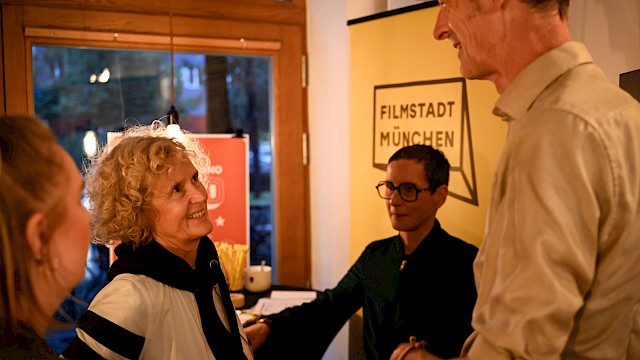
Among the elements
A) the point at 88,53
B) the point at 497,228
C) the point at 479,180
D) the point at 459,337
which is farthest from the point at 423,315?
the point at 88,53

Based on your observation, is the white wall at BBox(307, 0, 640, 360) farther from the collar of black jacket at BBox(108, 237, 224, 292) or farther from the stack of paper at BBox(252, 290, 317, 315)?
the collar of black jacket at BBox(108, 237, 224, 292)

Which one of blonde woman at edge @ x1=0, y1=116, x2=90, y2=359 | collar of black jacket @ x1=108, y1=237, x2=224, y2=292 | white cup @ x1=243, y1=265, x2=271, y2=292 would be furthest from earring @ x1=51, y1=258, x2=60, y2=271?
white cup @ x1=243, y1=265, x2=271, y2=292

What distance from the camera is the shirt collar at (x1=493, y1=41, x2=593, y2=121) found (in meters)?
0.92

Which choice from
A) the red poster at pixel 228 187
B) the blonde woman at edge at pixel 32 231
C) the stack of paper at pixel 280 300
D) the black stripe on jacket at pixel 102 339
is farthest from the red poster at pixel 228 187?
the blonde woman at edge at pixel 32 231

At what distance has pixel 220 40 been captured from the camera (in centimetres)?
298

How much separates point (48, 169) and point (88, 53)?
2.36 meters

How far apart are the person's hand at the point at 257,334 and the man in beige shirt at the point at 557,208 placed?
1219 mm

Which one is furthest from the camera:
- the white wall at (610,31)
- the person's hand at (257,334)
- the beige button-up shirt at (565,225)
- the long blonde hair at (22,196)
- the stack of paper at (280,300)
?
the stack of paper at (280,300)

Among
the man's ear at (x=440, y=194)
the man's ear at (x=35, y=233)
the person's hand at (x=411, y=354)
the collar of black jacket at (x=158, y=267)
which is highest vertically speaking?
the man's ear at (x=35, y=233)

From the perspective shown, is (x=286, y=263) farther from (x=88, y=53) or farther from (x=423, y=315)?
(x=88, y=53)

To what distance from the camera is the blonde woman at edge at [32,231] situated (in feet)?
2.15

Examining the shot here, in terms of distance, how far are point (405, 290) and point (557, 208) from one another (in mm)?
1348

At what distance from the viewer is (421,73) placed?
2.47 meters

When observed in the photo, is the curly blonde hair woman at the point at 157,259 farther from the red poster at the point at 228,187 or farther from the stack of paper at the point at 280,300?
the red poster at the point at 228,187
